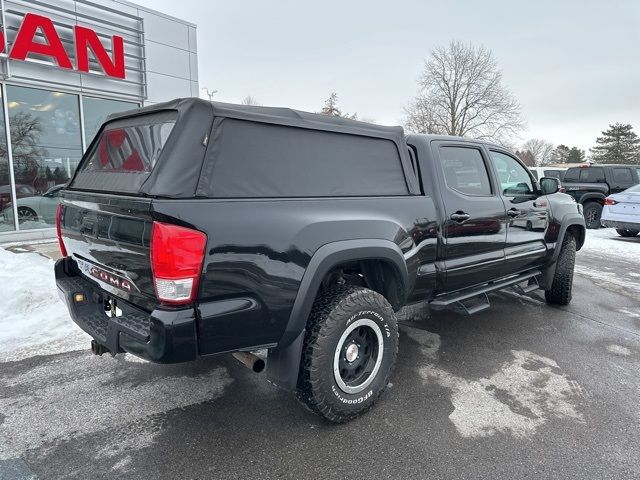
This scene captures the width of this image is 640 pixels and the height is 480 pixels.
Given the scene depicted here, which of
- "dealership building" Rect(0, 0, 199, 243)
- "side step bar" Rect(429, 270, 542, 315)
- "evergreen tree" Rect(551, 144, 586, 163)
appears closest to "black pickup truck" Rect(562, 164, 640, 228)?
"side step bar" Rect(429, 270, 542, 315)

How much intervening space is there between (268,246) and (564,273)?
14.1 ft

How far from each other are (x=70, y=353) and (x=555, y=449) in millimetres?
3812

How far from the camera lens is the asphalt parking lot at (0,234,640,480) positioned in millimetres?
2426

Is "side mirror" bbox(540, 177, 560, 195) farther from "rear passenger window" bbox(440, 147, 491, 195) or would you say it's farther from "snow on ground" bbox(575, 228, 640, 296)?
"snow on ground" bbox(575, 228, 640, 296)

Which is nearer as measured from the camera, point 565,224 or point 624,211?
point 565,224

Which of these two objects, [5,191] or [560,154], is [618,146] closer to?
[560,154]

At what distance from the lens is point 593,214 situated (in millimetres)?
13312

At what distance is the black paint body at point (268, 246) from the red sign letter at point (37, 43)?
24.2 feet

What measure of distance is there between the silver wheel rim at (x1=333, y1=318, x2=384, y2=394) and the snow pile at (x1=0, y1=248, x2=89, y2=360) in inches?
103

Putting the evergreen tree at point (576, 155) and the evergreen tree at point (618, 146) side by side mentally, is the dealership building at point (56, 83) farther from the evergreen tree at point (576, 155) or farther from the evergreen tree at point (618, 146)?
the evergreen tree at point (576, 155)

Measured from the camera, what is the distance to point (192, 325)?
7.13 feet

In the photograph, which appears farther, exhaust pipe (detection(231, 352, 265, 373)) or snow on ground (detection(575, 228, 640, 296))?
snow on ground (detection(575, 228, 640, 296))

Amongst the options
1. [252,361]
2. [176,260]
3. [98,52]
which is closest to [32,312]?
[252,361]

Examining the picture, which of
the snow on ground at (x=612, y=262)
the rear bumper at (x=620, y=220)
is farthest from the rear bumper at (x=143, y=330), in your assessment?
the rear bumper at (x=620, y=220)
